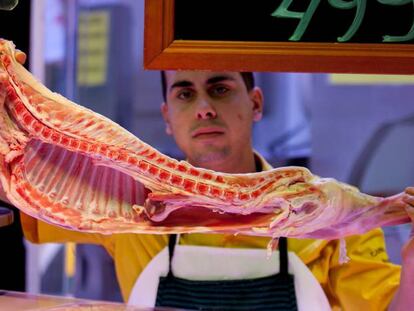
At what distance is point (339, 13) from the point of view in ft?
3.65

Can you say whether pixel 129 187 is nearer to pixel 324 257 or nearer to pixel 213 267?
pixel 213 267

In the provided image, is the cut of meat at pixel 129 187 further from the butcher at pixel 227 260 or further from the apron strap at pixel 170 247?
the apron strap at pixel 170 247

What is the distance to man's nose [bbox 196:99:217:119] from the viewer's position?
1632 mm

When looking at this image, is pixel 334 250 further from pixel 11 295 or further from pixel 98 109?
pixel 98 109

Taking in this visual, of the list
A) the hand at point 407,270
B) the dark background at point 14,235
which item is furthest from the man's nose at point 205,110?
the hand at point 407,270

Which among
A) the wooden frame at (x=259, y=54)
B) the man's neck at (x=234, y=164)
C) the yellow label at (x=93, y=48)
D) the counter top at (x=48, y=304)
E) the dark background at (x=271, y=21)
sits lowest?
the counter top at (x=48, y=304)

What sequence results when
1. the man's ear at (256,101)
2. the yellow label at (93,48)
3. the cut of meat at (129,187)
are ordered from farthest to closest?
the yellow label at (93,48) < the man's ear at (256,101) < the cut of meat at (129,187)

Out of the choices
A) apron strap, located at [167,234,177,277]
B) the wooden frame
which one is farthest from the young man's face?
the wooden frame

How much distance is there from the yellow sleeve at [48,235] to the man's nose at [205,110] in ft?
1.52

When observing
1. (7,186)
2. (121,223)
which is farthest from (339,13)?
(7,186)

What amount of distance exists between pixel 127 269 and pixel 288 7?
96 cm

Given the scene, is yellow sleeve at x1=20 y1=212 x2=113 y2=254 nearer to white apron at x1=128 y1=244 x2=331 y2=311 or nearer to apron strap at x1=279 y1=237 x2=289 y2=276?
white apron at x1=128 y1=244 x2=331 y2=311

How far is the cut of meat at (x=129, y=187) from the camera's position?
1.06 meters

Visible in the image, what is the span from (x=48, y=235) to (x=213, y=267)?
0.41m
